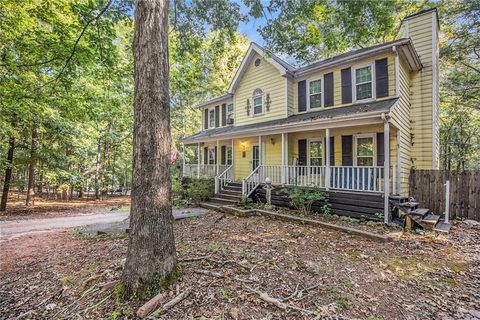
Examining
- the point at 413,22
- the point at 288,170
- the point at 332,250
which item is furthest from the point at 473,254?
the point at 413,22

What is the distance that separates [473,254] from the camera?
5094 millimetres

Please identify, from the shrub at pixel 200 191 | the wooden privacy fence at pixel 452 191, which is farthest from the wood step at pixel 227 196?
the wooden privacy fence at pixel 452 191

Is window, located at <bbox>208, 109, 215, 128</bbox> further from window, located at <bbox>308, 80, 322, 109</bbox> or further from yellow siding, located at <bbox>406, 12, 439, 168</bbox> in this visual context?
yellow siding, located at <bbox>406, 12, 439, 168</bbox>

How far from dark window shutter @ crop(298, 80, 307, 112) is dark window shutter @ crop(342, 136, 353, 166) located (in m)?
2.55

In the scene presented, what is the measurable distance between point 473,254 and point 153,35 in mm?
7594

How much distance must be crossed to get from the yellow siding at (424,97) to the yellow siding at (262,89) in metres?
5.52

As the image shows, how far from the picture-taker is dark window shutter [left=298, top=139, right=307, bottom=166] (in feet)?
35.7

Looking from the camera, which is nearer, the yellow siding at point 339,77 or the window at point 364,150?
the yellow siding at point 339,77

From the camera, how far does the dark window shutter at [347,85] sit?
9.65 metres

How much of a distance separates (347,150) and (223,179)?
19.9 feet

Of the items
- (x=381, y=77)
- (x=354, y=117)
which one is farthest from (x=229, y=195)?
(x=381, y=77)

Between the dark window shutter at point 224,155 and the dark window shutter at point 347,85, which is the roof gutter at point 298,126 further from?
the dark window shutter at point 347,85

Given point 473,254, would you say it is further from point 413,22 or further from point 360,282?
point 413,22

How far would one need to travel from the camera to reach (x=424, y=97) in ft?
31.6
